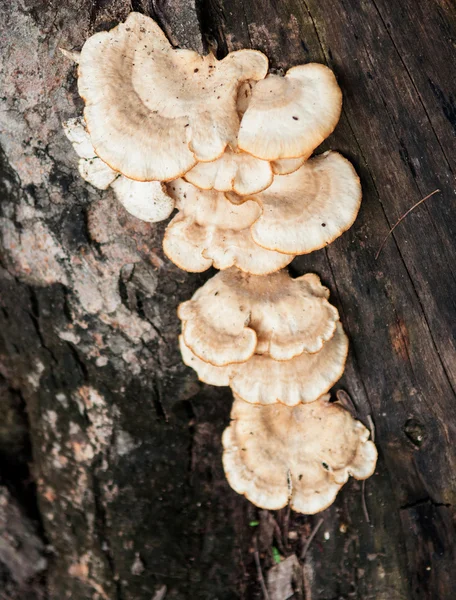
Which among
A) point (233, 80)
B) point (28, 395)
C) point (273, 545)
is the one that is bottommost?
point (273, 545)

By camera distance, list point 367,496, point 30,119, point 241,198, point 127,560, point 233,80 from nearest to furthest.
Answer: point 233,80 → point 241,198 → point 30,119 → point 367,496 → point 127,560

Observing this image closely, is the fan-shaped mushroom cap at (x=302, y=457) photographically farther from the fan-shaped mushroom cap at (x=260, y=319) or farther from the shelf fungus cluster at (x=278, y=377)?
the fan-shaped mushroom cap at (x=260, y=319)

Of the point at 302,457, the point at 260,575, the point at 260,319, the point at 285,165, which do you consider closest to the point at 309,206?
the point at 285,165

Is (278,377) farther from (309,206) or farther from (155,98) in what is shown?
(155,98)

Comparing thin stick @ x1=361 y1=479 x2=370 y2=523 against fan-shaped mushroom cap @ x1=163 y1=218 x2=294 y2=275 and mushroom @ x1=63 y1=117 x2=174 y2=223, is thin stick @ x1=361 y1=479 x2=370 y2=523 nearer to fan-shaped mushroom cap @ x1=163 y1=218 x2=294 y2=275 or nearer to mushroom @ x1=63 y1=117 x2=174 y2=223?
fan-shaped mushroom cap @ x1=163 y1=218 x2=294 y2=275

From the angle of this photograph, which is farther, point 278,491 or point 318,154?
point 278,491

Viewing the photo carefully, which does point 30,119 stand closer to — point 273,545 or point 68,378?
A: point 68,378

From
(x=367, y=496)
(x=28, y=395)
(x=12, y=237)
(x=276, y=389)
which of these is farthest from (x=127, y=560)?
(x=12, y=237)
